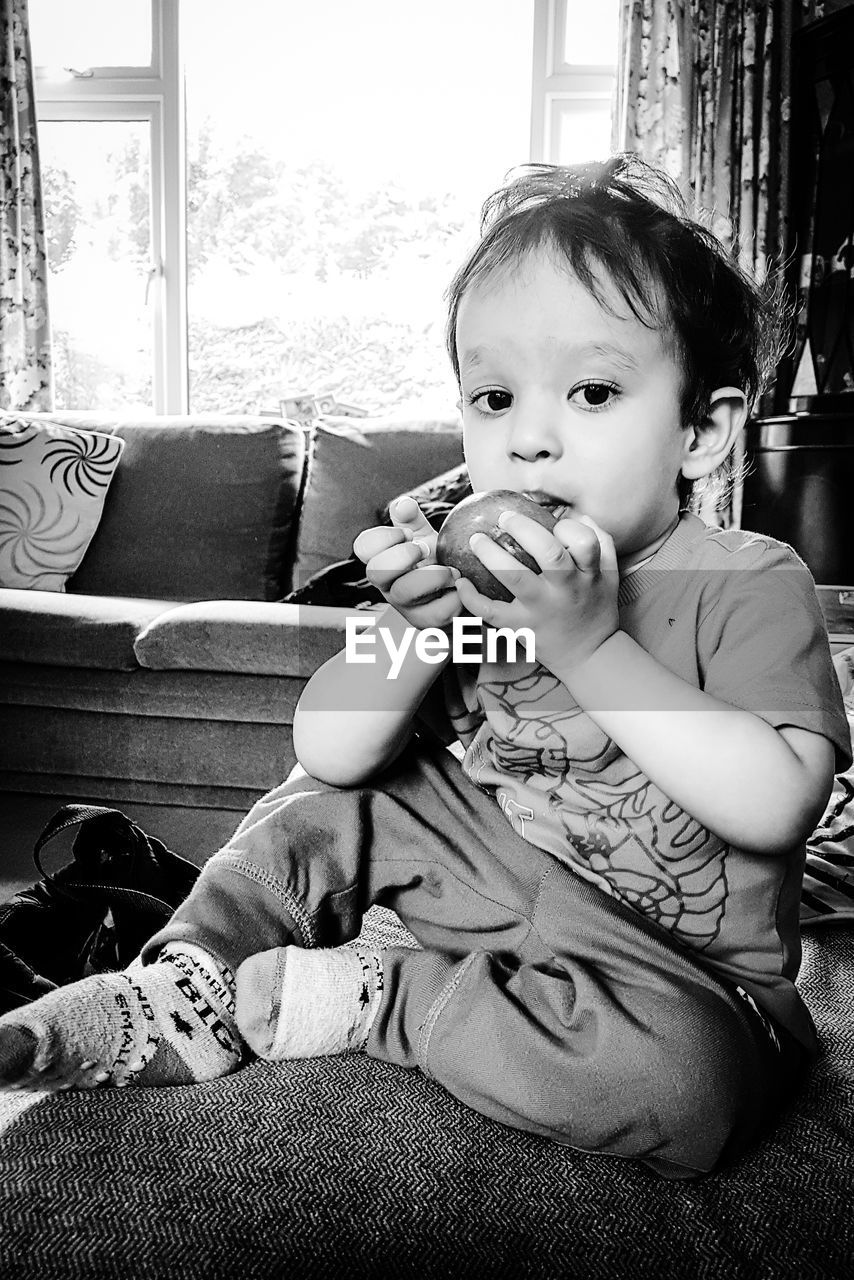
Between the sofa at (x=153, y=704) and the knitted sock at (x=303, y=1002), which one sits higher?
the knitted sock at (x=303, y=1002)

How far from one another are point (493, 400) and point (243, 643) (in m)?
1.66

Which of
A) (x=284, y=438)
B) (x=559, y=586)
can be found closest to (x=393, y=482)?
(x=284, y=438)

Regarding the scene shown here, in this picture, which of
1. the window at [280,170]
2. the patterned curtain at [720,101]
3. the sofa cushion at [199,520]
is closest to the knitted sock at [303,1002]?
the sofa cushion at [199,520]

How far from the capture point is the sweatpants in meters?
0.70

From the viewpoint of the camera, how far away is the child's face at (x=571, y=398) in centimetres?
83

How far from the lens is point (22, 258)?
14.6 ft

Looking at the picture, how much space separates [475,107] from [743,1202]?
4827 millimetres

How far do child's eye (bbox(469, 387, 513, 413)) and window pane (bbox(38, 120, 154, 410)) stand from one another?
432 cm

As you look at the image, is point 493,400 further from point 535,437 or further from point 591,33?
point 591,33

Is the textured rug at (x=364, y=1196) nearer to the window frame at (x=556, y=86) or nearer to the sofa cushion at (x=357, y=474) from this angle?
the sofa cushion at (x=357, y=474)

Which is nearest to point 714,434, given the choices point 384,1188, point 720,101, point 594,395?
point 594,395

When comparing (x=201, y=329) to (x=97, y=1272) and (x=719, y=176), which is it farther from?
(x=97, y=1272)

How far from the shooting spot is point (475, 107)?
183 inches

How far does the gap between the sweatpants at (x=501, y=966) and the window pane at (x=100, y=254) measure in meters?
4.33
